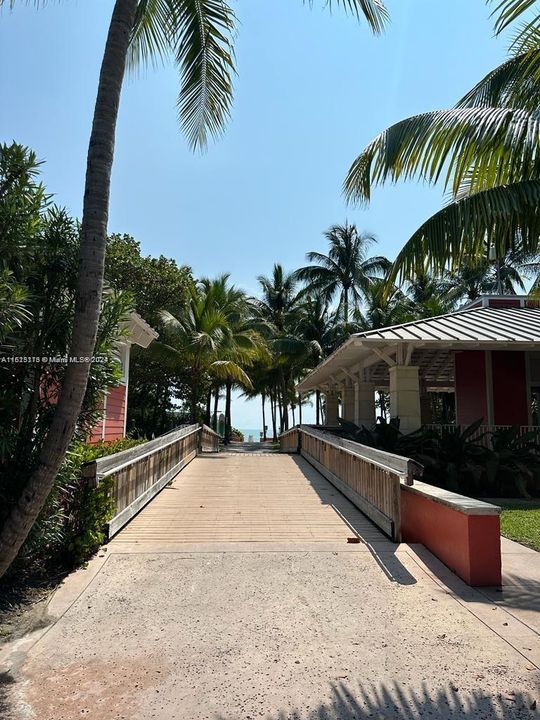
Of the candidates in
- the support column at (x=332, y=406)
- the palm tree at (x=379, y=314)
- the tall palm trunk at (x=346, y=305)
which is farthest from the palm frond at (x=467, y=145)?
the tall palm trunk at (x=346, y=305)

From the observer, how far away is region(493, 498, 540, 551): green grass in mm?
6480

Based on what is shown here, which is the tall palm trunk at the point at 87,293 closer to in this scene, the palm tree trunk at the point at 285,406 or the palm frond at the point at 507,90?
the palm frond at the point at 507,90

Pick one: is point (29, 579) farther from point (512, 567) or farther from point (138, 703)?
point (512, 567)

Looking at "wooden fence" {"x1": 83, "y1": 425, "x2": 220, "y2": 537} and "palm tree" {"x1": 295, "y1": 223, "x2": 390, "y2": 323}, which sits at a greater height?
"palm tree" {"x1": 295, "y1": 223, "x2": 390, "y2": 323}

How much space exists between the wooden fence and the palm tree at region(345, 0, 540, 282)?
425 centimetres

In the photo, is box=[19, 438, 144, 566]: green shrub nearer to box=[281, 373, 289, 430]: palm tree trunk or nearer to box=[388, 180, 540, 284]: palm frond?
box=[388, 180, 540, 284]: palm frond

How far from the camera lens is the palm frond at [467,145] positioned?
6.36m

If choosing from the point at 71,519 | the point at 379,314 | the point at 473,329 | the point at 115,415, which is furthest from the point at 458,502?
the point at 379,314

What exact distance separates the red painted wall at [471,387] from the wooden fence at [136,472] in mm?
7380

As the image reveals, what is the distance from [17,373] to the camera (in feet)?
13.5

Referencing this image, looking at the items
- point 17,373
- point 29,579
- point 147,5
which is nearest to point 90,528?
point 29,579

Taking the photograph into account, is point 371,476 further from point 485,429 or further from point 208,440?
point 208,440

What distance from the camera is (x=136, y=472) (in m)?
7.52

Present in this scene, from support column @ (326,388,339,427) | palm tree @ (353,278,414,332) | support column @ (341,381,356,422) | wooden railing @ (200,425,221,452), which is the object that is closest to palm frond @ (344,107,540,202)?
support column @ (341,381,356,422)
